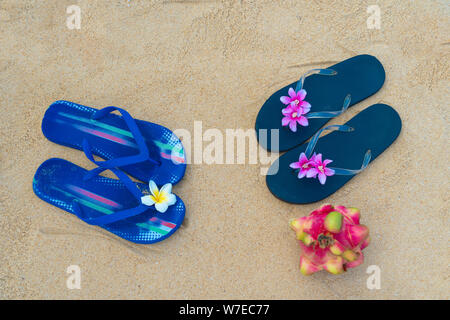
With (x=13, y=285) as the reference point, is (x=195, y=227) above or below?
above

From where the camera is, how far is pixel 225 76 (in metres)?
1.35

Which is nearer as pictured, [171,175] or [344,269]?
[344,269]

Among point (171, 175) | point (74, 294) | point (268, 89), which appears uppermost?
point (268, 89)

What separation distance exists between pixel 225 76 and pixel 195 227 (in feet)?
1.86

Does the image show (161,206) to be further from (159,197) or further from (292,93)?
(292,93)

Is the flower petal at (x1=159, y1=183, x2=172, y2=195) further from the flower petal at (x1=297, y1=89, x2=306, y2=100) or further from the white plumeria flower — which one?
the flower petal at (x1=297, y1=89, x2=306, y2=100)

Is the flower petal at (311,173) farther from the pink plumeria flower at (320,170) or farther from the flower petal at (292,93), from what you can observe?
the flower petal at (292,93)

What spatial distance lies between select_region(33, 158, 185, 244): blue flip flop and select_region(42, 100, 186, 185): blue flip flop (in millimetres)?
63

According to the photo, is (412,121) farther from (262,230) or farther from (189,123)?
(189,123)

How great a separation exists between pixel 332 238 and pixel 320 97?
503mm

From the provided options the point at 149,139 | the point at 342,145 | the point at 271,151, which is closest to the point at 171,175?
the point at 149,139

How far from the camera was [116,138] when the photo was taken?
1.32 meters

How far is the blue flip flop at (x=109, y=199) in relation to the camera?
1255 mm

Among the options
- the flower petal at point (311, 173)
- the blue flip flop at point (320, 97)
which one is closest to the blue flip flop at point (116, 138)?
the blue flip flop at point (320, 97)
